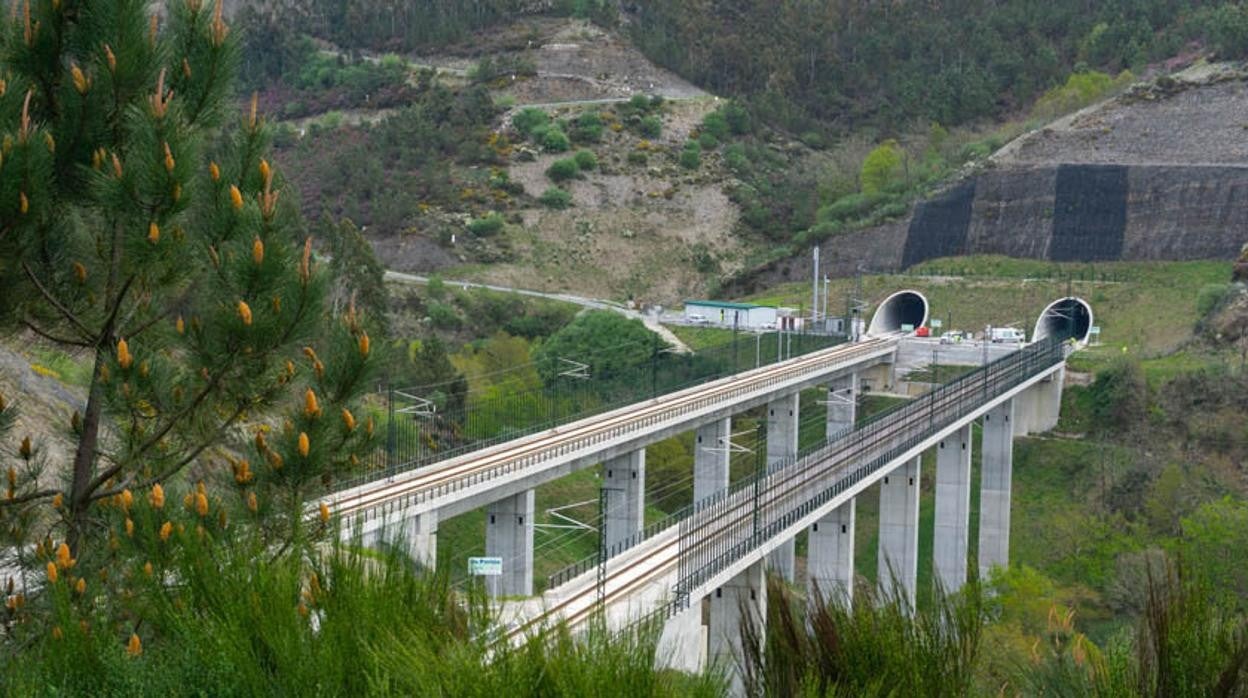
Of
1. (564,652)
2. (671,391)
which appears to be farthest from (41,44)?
(671,391)

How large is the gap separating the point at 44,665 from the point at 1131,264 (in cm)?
7811

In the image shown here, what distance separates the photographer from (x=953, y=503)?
56.2 meters

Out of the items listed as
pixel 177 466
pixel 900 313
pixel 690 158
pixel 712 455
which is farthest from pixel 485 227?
pixel 177 466

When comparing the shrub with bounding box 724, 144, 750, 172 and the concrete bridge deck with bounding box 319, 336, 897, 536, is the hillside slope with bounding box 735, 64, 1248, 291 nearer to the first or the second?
the shrub with bounding box 724, 144, 750, 172

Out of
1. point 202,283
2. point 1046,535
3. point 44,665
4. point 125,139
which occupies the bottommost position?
point 1046,535

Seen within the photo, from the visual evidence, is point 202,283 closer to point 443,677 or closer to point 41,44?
point 41,44

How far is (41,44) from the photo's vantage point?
445 inches

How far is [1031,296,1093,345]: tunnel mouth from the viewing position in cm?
7494

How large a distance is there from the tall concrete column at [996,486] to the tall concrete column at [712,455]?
13132 millimetres

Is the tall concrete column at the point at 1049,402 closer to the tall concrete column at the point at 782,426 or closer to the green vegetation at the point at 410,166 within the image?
the tall concrete column at the point at 782,426

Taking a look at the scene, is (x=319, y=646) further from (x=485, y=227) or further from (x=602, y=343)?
(x=485, y=227)

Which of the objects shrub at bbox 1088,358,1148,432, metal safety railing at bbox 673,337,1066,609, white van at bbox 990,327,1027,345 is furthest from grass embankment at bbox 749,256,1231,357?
metal safety railing at bbox 673,337,1066,609

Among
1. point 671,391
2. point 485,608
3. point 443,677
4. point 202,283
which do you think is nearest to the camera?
point 443,677

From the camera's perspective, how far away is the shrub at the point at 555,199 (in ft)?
321
